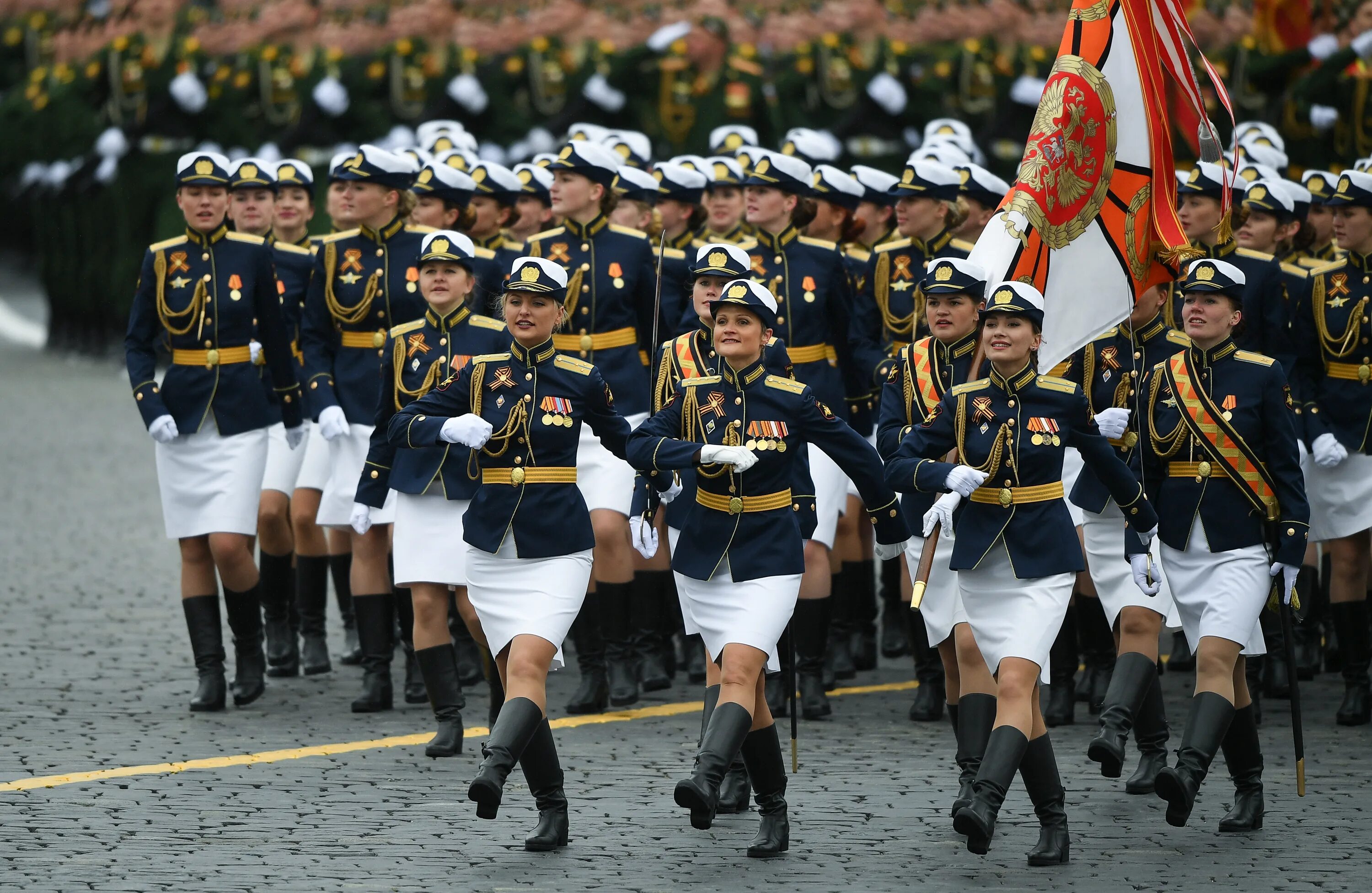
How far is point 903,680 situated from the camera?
10336mm

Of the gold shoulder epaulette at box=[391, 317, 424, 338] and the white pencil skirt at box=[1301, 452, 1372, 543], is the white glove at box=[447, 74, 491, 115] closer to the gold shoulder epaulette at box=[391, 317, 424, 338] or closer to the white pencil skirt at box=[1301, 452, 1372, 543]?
the gold shoulder epaulette at box=[391, 317, 424, 338]

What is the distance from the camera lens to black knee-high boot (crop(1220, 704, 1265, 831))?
7383 millimetres

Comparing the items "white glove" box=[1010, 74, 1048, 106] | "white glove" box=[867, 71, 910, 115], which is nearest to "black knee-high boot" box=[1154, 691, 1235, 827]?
"white glove" box=[867, 71, 910, 115]

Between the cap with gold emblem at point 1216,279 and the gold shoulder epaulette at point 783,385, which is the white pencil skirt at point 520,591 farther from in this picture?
the cap with gold emblem at point 1216,279

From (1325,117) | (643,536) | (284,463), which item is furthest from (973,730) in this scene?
(1325,117)

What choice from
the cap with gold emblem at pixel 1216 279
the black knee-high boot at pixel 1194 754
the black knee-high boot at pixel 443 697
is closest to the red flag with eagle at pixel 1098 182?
the cap with gold emblem at pixel 1216 279

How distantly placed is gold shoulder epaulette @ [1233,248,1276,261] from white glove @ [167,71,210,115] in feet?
46.3

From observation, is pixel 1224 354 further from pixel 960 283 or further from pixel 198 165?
pixel 198 165

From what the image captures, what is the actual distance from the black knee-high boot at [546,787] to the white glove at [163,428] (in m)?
3.04

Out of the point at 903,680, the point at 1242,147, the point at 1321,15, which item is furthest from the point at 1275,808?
the point at 1321,15

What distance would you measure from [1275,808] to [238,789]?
3.63m

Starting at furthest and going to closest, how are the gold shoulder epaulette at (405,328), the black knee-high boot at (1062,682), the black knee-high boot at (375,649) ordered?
1. the black knee-high boot at (375,649)
2. the black knee-high boot at (1062,682)
3. the gold shoulder epaulette at (405,328)

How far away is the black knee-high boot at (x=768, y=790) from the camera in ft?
23.0

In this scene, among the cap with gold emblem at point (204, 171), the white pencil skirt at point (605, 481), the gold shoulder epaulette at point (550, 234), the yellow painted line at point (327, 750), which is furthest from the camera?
the gold shoulder epaulette at point (550, 234)
